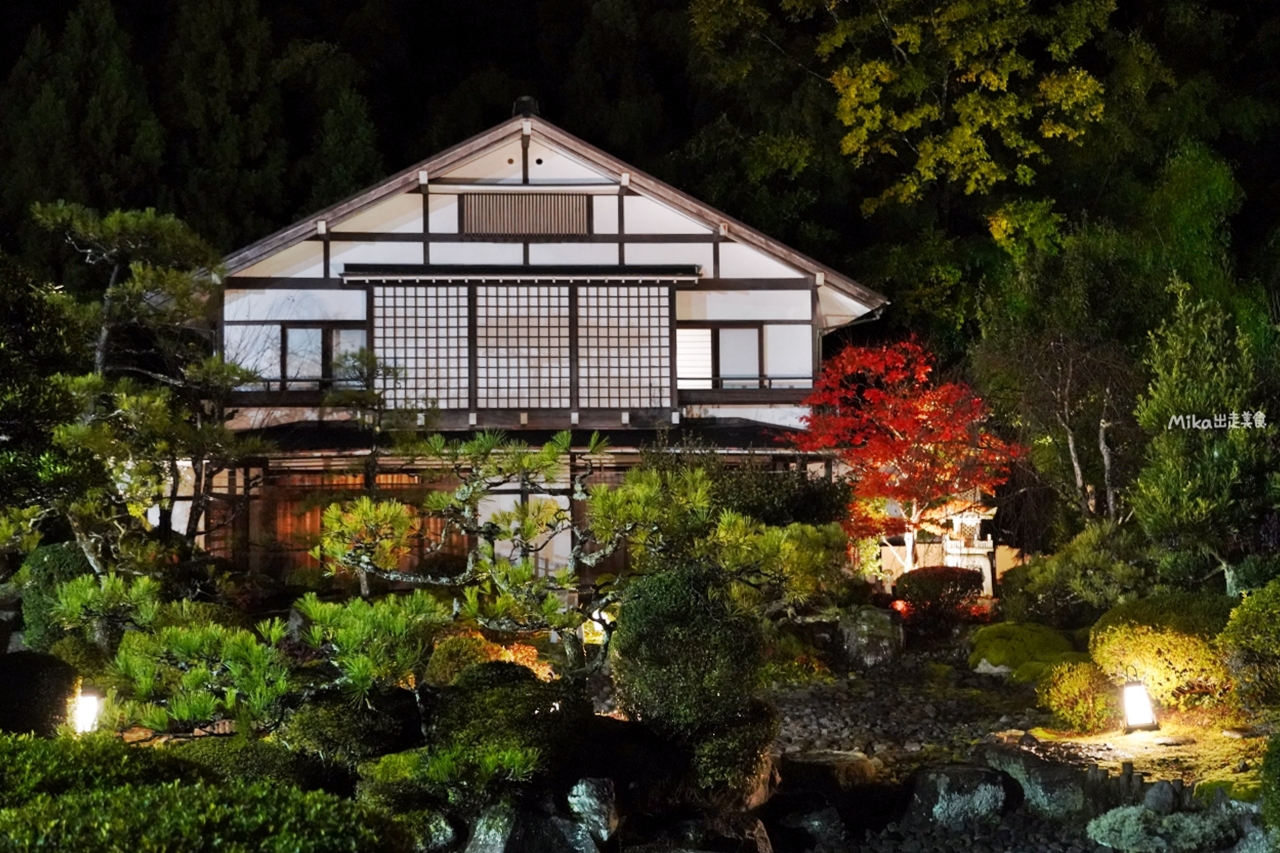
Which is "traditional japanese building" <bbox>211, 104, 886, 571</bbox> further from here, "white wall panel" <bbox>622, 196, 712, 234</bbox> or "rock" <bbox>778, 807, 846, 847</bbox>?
"rock" <bbox>778, 807, 846, 847</bbox>

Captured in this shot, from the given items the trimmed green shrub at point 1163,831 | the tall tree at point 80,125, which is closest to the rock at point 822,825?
the trimmed green shrub at point 1163,831

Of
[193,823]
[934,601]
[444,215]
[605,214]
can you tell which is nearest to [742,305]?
[605,214]

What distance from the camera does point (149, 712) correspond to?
7.38m

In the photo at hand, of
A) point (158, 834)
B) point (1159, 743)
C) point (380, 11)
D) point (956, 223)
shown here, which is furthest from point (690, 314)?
point (158, 834)

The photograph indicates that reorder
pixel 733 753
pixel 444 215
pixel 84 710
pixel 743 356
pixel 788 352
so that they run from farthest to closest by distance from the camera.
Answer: pixel 743 356 → pixel 788 352 → pixel 444 215 → pixel 84 710 → pixel 733 753

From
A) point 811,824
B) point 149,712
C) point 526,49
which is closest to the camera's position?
point 149,712

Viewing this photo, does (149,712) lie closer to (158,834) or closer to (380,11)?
(158,834)

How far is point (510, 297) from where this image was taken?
836 inches

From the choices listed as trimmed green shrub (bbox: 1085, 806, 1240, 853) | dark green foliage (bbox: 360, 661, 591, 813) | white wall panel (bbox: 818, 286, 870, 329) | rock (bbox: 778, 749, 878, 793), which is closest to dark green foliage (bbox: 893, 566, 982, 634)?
white wall panel (bbox: 818, 286, 870, 329)

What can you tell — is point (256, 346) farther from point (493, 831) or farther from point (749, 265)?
point (493, 831)

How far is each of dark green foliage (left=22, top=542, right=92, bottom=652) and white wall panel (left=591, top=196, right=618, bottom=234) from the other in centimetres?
1017

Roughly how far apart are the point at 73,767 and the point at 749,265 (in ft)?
55.9

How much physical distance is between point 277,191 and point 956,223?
47.9ft

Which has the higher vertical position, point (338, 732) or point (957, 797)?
point (338, 732)
